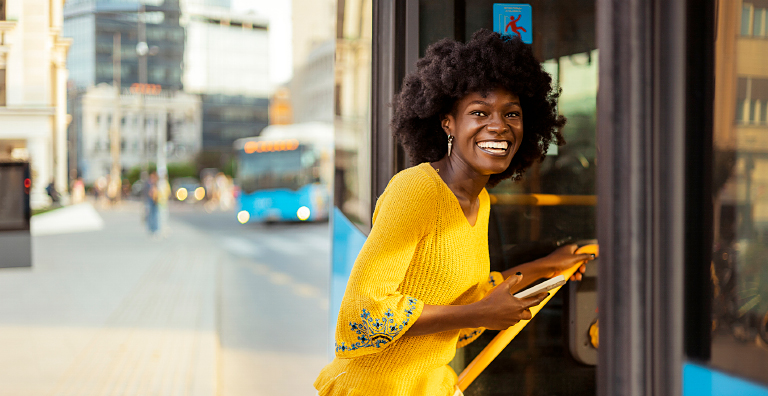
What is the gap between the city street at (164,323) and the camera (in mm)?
5059

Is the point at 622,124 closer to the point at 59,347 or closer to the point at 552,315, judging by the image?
the point at 552,315

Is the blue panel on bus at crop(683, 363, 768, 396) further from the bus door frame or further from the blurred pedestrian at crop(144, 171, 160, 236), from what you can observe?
the blurred pedestrian at crop(144, 171, 160, 236)

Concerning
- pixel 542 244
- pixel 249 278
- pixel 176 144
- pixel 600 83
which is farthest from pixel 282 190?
pixel 600 83

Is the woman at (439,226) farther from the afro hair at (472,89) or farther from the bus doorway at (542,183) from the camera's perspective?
the bus doorway at (542,183)

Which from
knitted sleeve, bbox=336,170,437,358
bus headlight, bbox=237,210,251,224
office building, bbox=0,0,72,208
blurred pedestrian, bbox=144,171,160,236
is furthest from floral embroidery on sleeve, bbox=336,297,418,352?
bus headlight, bbox=237,210,251,224

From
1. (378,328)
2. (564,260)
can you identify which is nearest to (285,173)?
(564,260)

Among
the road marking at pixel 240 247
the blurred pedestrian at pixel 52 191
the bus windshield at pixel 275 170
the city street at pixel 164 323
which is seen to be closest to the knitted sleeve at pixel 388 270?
the city street at pixel 164 323

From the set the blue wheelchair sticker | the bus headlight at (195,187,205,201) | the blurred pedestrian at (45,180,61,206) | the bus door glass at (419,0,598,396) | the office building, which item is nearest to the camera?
the blue wheelchair sticker

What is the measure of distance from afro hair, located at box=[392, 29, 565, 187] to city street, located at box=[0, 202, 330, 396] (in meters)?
3.56

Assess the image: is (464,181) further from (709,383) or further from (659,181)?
(709,383)

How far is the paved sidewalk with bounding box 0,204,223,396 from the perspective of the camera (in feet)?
16.4

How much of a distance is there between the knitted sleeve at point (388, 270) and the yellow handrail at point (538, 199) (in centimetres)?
116

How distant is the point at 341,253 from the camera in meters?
3.65

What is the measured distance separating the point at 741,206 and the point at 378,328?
69 centimetres
